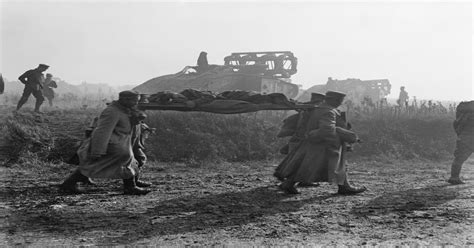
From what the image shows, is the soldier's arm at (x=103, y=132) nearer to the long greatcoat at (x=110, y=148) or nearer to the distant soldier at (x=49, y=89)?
the long greatcoat at (x=110, y=148)

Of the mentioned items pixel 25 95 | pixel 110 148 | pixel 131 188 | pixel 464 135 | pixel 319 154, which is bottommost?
pixel 131 188

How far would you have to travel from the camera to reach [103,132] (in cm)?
546

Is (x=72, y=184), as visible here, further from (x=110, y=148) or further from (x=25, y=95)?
(x=25, y=95)

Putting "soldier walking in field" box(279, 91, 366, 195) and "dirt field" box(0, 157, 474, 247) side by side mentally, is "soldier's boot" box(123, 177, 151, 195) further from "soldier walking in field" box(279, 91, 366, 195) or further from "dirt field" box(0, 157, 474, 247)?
"soldier walking in field" box(279, 91, 366, 195)

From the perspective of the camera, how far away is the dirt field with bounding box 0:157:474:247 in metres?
4.13

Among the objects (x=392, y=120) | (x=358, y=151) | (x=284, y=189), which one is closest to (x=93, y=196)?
(x=284, y=189)

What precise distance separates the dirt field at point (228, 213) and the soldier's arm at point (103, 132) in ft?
2.34

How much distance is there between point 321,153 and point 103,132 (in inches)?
123

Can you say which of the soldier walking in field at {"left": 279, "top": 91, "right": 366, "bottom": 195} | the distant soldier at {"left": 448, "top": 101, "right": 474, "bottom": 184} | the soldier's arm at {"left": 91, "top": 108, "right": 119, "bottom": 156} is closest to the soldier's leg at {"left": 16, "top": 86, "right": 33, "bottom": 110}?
the soldier's arm at {"left": 91, "top": 108, "right": 119, "bottom": 156}

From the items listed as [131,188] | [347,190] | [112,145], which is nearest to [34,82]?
[131,188]

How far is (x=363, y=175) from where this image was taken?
856 centimetres

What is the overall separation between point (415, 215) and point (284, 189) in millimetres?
1929

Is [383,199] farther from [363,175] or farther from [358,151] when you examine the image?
[358,151]

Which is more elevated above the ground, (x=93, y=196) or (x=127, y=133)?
(x=127, y=133)
